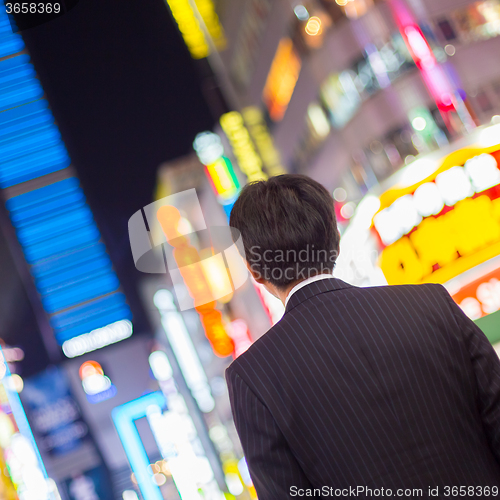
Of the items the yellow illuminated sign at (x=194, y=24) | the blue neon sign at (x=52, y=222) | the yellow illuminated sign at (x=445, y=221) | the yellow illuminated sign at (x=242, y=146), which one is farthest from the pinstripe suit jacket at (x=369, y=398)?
the blue neon sign at (x=52, y=222)

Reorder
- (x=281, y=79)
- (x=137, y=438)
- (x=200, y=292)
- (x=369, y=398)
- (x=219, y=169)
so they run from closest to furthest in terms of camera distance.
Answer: (x=369, y=398) → (x=219, y=169) → (x=281, y=79) → (x=200, y=292) → (x=137, y=438)

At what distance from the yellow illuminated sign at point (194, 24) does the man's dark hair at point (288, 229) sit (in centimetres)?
1489

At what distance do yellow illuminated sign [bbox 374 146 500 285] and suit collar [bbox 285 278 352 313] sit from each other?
7.54 meters

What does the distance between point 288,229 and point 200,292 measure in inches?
701

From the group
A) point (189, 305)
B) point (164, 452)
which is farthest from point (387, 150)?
point (164, 452)

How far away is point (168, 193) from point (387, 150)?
13.2m

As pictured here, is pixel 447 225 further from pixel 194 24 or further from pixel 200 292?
pixel 200 292

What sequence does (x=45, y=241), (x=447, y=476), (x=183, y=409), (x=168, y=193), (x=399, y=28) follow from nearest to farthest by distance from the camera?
1. (x=447, y=476)
2. (x=399, y=28)
3. (x=183, y=409)
4. (x=168, y=193)
5. (x=45, y=241)

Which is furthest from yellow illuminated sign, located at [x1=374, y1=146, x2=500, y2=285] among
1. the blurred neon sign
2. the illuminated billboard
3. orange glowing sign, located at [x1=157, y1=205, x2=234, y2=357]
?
orange glowing sign, located at [x1=157, y1=205, x2=234, y2=357]

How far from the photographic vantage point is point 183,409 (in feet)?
60.0

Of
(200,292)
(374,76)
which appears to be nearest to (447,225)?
(374,76)

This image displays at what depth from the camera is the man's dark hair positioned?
1388mm

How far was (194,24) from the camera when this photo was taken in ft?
49.1

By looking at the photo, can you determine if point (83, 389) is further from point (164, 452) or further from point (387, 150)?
point (387, 150)
